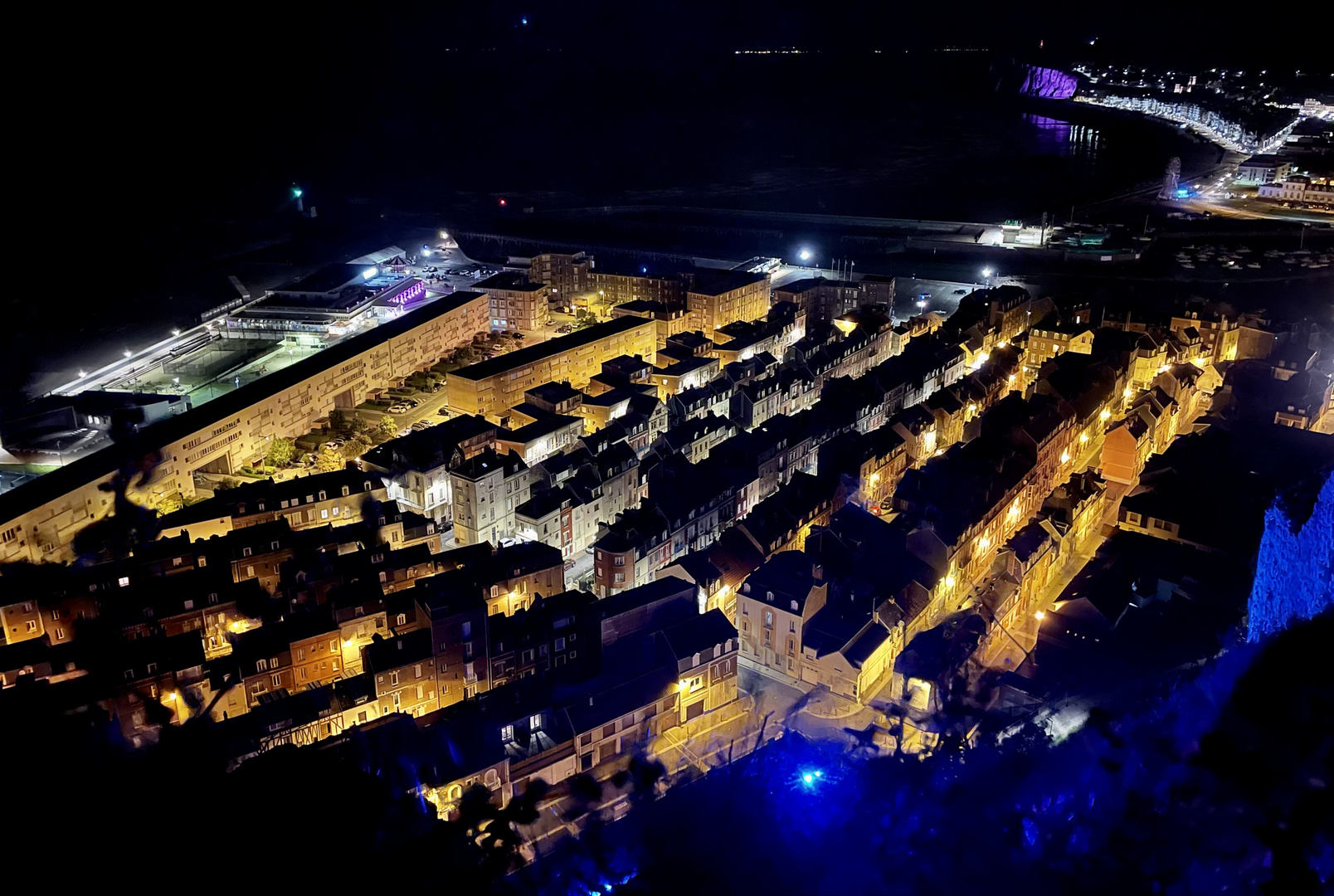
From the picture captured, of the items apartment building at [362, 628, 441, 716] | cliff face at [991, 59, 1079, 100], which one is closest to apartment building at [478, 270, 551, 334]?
apartment building at [362, 628, 441, 716]

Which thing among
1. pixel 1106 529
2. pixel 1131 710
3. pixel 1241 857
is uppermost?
pixel 1241 857

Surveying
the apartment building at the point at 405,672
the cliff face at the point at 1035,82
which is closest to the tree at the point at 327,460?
the apartment building at the point at 405,672

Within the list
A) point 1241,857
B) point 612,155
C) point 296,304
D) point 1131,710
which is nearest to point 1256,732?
point 1241,857

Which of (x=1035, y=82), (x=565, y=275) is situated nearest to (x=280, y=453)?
(x=565, y=275)

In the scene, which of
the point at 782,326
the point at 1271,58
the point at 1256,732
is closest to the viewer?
the point at 1256,732

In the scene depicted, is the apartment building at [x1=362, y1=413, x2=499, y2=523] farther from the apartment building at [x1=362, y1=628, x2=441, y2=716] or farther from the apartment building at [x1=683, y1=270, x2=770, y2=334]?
the apartment building at [x1=683, y1=270, x2=770, y2=334]

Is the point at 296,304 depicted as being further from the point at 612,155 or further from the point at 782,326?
the point at 612,155
